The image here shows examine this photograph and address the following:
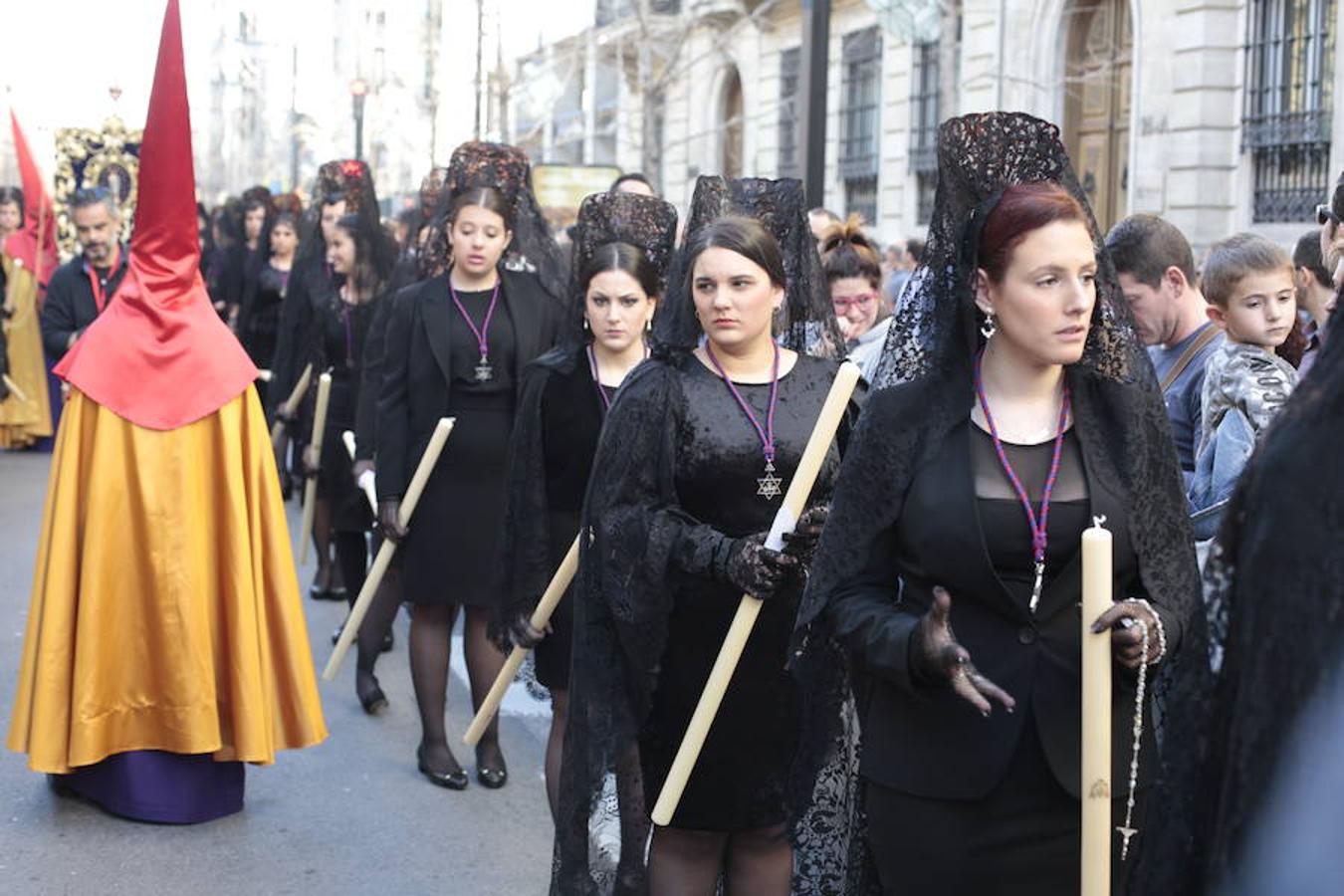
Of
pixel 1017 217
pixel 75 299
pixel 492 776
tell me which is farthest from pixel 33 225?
pixel 1017 217

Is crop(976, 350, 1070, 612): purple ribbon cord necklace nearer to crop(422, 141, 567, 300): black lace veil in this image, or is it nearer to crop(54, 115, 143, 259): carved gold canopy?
crop(422, 141, 567, 300): black lace veil

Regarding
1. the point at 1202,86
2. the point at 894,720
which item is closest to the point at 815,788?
the point at 894,720

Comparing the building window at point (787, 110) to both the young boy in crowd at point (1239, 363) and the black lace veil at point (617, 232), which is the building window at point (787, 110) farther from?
the young boy in crowd at point (1239, 363)

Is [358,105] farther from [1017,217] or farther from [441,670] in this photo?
[1017,217]

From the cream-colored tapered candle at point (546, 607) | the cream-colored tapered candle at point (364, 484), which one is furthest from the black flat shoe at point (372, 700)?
the cream-colored tapered candle at point (546, 607)

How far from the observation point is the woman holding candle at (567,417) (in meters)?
5.77

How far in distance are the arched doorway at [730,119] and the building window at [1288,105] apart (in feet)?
54.5

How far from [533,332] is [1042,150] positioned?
A: 11.9ft

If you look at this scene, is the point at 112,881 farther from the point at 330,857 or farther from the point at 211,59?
the point at 211,59

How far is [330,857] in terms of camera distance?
19.9ft

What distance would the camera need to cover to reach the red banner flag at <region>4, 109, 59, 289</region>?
1641cm

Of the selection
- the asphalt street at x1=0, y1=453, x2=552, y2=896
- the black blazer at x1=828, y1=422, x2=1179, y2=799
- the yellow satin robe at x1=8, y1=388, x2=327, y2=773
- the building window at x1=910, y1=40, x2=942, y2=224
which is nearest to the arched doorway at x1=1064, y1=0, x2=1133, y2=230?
the building window at x1=910, y1=40, x2=942, y2=224

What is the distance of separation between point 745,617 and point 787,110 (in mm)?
27545

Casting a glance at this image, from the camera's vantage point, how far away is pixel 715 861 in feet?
15.5
